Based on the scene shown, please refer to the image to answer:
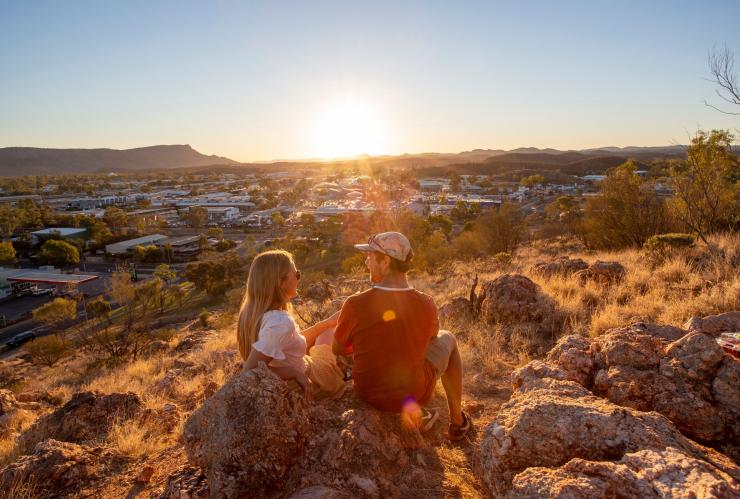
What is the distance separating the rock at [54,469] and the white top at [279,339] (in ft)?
5.05

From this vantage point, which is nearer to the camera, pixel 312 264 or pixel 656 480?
pixel 656 480

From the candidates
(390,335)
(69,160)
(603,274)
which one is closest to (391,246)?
(390,335)

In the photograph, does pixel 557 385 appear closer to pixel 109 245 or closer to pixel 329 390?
pixel 329 390

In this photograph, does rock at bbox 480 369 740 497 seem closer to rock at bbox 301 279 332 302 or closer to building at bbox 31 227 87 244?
rock at bbox 301 279 332 302

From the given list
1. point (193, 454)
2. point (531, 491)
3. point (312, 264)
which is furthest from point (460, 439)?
point (312, 264)

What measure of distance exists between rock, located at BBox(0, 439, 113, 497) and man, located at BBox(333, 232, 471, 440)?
1.87 m

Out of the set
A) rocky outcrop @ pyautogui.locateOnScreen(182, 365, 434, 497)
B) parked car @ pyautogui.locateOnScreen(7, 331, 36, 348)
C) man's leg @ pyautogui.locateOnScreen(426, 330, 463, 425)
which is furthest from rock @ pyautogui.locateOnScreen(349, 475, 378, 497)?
parked car @ pyautogui.locateOnScreen(7, 331, 36, 348)

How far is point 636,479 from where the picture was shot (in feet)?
4.91

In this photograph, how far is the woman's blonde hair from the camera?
2.68 metres

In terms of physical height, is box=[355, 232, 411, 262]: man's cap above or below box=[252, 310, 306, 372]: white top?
above

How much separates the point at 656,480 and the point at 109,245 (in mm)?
46115

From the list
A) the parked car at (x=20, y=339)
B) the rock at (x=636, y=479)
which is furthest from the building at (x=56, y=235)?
the rock at (x=636, y=479)

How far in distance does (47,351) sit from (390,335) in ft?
57.7

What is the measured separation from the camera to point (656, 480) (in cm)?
149
